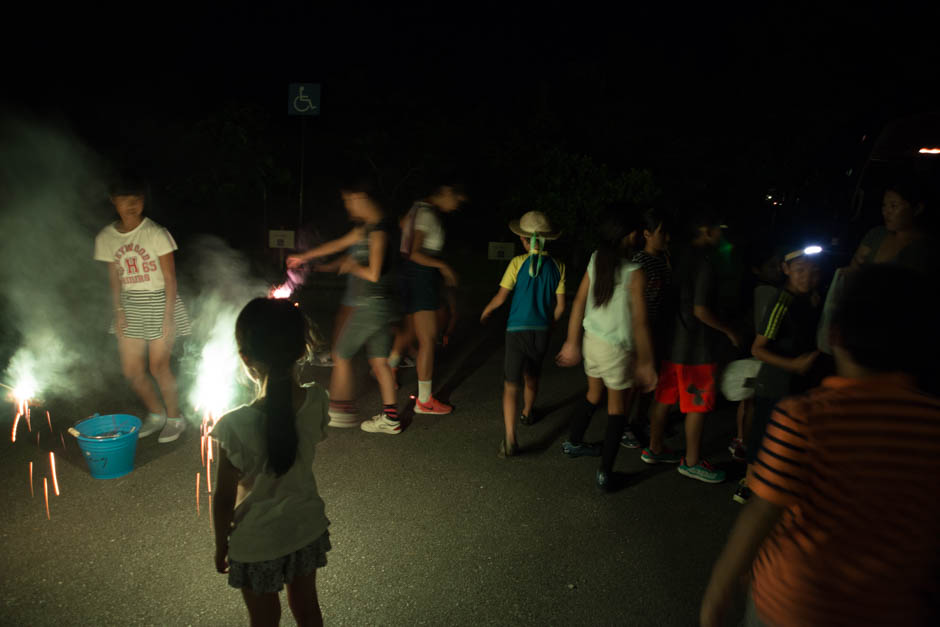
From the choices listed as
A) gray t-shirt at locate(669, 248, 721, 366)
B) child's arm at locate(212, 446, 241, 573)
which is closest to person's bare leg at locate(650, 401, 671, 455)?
gray t-shirt at locate(669, 248, 721, 366)

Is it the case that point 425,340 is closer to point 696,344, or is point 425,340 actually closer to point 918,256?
point 696,344

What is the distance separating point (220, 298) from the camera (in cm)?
859

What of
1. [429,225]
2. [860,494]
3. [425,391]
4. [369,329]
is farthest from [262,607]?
[429,225]

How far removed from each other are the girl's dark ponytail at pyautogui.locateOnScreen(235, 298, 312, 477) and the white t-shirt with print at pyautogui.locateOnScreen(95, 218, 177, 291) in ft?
8.53

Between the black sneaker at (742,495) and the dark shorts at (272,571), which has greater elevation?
the dark shorts at (272,571)

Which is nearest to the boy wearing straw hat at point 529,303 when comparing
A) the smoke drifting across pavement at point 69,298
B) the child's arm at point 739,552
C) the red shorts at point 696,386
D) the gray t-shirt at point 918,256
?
the red shorts at point 696,386

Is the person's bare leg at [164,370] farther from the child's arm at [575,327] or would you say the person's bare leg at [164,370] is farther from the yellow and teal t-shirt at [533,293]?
the child's arm at [575,327]

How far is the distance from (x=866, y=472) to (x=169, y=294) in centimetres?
420

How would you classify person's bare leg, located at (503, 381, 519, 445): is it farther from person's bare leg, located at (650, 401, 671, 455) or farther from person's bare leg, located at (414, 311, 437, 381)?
person's bare leg, located at (414, 311, 437, 381)

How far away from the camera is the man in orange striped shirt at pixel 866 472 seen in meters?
1.38

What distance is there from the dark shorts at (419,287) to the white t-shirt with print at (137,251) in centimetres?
190

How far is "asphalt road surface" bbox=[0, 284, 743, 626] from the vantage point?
2848 millimetres

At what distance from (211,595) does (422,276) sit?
3008 millimetres

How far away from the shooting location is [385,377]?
16.0ft
